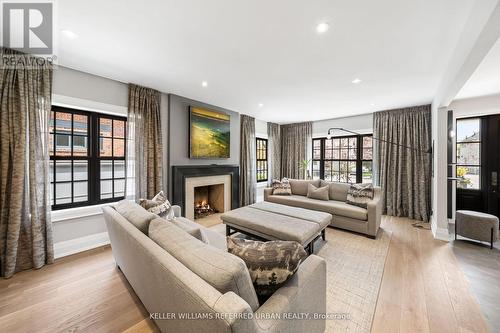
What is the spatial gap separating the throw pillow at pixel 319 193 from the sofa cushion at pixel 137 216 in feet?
11.2

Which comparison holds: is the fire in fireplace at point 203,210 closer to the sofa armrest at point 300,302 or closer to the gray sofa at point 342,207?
the gray sofa at point 342,207

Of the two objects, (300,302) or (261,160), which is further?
(261,160)

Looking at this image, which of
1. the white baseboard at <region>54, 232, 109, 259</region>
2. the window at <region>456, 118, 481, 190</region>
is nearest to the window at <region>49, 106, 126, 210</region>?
the white baseboard at <region>54, 232, 109, 259</region>

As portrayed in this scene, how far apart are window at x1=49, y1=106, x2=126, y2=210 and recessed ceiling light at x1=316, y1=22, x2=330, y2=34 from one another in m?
3.15

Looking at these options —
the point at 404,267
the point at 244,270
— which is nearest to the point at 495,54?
the point at 404,267

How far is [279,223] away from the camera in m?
2.63

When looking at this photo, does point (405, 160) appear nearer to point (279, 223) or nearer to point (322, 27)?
point (279, 223)

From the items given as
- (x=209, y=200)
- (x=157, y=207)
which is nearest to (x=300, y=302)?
(x=157, y=207)

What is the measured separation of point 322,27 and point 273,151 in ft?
15.0

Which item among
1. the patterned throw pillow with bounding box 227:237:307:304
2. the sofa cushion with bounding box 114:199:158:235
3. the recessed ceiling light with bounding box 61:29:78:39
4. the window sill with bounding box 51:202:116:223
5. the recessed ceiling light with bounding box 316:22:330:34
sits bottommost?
the window sill with bounding box 51:202:116:223

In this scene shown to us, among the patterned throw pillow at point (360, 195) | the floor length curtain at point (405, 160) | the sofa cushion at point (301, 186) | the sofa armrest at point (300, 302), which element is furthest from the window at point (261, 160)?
the sofa armrest at point (300, 302)

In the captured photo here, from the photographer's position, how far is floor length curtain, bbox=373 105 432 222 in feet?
13.7

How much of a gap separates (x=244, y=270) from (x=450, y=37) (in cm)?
281

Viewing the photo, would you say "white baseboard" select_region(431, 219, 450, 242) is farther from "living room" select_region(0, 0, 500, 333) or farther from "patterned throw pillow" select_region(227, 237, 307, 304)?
"patterned throw pillow" select_region(227, 237, 307, 304)
